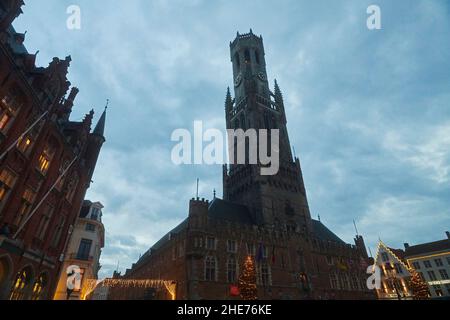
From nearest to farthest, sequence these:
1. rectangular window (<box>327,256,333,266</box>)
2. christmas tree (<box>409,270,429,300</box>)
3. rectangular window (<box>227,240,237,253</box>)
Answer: rectangular window (<box>227,240,237,253</box>), christmas tree (<box>409,270,429,300</box>), rectangular window (<box>327,256,333,266</box>)

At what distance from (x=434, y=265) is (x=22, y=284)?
76631mm

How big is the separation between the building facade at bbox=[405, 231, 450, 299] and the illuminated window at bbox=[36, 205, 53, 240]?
69727 mm

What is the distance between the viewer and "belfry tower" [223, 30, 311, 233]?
4509cm

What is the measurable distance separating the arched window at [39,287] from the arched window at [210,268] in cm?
1705

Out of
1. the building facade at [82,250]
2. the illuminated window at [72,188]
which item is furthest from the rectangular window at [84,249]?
the illuminated window at [72,188]

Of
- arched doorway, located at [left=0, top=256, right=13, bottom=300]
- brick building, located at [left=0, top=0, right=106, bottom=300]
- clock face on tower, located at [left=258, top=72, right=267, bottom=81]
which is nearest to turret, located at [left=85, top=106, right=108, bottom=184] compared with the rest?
brick building, located at [left=0, top=0, right=106, bottom=300]

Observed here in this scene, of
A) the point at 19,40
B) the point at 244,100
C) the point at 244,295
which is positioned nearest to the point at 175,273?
the point at 244,295

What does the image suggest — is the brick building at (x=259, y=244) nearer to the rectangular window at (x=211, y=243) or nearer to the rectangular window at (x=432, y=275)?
the rectangular window at (x=211, y=243)

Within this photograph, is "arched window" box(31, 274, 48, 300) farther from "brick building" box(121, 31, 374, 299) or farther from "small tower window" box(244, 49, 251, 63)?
"small tower window" box(244, 49, 251, 63)

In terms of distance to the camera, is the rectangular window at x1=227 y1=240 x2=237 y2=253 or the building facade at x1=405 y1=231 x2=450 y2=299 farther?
the building facade at x1=405 y1=231 x2=450 y2=299

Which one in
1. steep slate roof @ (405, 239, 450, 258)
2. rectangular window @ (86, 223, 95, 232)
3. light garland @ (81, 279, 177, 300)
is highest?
steep slate roof @ (405, 239, 450, 258)

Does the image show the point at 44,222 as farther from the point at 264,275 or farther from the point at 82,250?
the point at 264,275

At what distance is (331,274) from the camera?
44906mm
